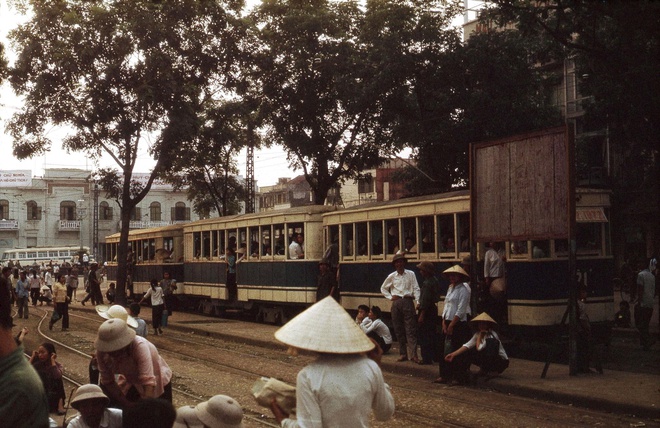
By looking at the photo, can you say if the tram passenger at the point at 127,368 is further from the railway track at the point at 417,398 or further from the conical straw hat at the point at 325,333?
the railway track at the point at 417,398

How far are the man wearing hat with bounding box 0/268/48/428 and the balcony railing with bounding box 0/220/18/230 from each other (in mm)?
77927

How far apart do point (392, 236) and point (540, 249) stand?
12.9 feet

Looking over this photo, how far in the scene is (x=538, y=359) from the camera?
15.7 metres

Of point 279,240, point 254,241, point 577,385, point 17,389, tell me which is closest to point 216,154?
point 254,241

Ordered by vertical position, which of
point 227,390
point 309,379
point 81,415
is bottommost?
point 227,390

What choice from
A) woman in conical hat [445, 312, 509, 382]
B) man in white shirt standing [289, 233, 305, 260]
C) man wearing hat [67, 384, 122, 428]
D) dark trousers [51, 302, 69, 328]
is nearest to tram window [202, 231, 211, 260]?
dark trousers [51, 302, 69, 328]

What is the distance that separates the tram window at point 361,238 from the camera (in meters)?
19.4

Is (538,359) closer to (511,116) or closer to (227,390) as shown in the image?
(227,390)

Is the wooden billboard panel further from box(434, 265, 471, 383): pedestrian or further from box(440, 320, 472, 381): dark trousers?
box(440, 320, 472, 381): dark trousers

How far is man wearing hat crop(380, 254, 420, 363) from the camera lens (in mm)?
14758

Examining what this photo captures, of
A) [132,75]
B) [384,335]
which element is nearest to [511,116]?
[132,75]

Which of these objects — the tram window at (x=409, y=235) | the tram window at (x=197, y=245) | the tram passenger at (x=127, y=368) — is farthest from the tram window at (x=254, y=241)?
the tram passenger at (x=127, y=368)

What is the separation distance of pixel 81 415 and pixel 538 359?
38.4 feet

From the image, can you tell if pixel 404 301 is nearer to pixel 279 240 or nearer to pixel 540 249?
pixel 540 249
